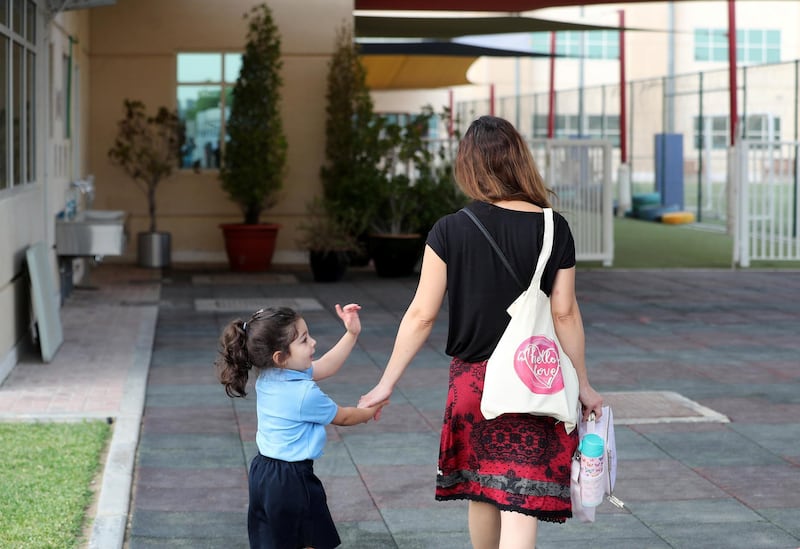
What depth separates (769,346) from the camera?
10016mm

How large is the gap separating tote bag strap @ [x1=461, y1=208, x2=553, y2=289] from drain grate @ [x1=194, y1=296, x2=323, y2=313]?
865 centimetres

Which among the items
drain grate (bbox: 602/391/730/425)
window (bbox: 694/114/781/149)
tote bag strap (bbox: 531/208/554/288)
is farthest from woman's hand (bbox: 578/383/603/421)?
window (bbox: 694/114/781/149)

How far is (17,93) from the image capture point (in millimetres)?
9266

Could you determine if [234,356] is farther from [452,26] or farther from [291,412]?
[452,26]

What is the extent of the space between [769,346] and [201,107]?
30.5 ft

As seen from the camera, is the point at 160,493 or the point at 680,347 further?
the point at 680,347

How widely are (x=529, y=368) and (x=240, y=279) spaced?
39.6 feet

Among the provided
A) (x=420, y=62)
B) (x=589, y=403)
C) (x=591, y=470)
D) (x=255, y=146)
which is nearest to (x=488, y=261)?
(x=589, y=403)

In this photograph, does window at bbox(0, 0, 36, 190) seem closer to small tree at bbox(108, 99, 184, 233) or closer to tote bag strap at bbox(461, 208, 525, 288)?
tote bag strap at bbox(461, 208, 525, 288)

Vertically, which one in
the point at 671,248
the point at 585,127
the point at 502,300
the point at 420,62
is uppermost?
the point at 420,62

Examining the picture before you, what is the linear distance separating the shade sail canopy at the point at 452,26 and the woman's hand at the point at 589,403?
16.3 metres

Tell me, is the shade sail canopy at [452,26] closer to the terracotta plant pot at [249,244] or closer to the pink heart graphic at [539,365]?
the terracotta plant pot at [249,244]

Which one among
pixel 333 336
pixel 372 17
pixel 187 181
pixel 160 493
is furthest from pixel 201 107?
pixel 160 493

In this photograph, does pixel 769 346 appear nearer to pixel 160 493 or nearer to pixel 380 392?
pixel 160 493
